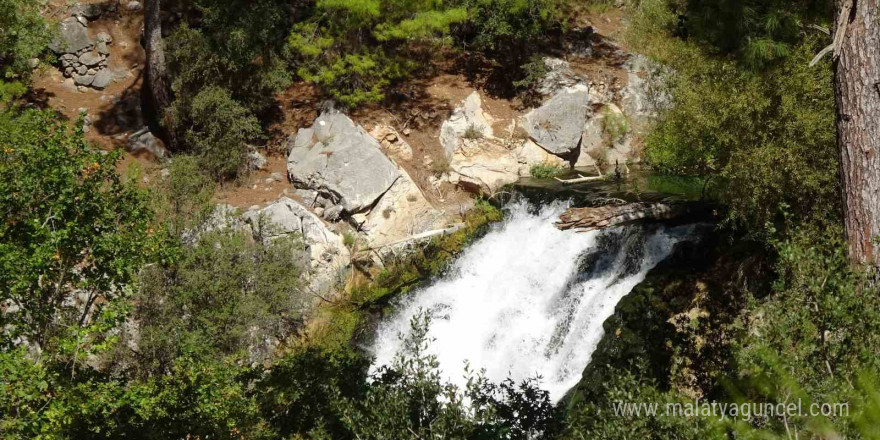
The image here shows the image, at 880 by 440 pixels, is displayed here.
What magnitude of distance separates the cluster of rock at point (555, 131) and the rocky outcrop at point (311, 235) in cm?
377

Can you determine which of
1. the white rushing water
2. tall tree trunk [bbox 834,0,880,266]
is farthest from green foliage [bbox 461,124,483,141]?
tall tree trunk [bbox 834,0,880,266]

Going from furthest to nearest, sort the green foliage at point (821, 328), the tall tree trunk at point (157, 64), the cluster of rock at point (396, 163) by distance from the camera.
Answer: the tall tree trunk at point (157, 64) → the cluster of rock at point (396, 163) → the green foliage at point (821, 328)

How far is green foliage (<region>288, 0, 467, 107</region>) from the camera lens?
Answer: 1900 cm

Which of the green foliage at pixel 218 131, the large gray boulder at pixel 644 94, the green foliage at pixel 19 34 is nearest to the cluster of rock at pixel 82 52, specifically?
the green foliage at pixel 19 34

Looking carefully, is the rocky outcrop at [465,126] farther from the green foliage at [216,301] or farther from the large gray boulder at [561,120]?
the green foliage at [216,301]

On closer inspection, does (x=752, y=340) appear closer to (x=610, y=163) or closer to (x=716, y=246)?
(x=716, y=246)

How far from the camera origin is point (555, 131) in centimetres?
2031

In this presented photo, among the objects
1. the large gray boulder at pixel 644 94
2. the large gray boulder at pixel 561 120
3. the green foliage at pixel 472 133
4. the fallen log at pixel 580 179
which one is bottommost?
the green foliage at pixel 472 133

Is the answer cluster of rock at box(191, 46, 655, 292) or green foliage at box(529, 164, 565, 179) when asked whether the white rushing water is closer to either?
cluster of rock at box(191, 46, 655, 292)

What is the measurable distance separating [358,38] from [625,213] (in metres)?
9.01

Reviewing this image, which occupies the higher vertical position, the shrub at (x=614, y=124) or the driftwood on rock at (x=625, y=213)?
the driftwood on rock at (x=625, y=213)

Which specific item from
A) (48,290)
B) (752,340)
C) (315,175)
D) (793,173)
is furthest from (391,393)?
(315,175)

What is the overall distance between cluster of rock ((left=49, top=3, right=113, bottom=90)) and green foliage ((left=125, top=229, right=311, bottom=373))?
9.19 metres

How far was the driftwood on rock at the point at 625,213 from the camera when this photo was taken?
49.6 feet
